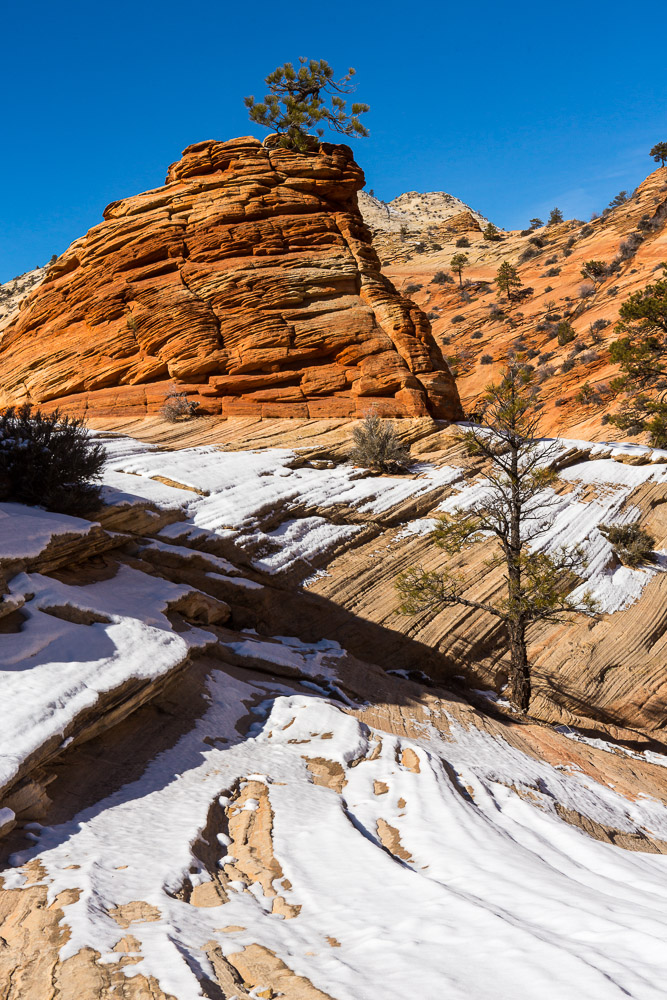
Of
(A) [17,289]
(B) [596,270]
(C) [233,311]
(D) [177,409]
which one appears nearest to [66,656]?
(D) [177,409]

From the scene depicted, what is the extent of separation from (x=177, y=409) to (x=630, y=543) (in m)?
12.3

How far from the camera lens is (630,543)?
13781 mm

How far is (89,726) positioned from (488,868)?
3.50 m

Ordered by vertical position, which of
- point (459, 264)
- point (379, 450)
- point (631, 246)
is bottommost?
point (379, 450)

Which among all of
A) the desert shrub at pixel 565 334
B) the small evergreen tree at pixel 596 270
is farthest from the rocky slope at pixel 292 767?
the small evergreen tree at pixel 596 270

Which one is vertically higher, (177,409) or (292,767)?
(177,409)

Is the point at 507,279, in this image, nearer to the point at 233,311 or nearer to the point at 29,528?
the point at 233,311

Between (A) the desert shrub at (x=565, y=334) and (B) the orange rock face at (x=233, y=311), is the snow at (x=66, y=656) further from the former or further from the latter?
(A) the desert shrub at (x=565, y=334)

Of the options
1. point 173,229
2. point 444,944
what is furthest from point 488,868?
point 173,229

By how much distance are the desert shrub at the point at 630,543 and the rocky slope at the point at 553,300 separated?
13437 millimetres

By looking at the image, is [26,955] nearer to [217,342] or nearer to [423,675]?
[423,675]

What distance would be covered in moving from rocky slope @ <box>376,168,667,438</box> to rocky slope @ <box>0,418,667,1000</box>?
61.3 ft

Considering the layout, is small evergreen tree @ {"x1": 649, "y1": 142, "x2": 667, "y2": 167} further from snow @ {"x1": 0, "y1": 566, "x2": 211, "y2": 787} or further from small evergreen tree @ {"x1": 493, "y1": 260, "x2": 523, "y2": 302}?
snow @ {"x1": 0, "y1": 566, "x2": 211, "y2": 787}

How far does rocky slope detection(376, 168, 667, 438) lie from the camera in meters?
32.5
